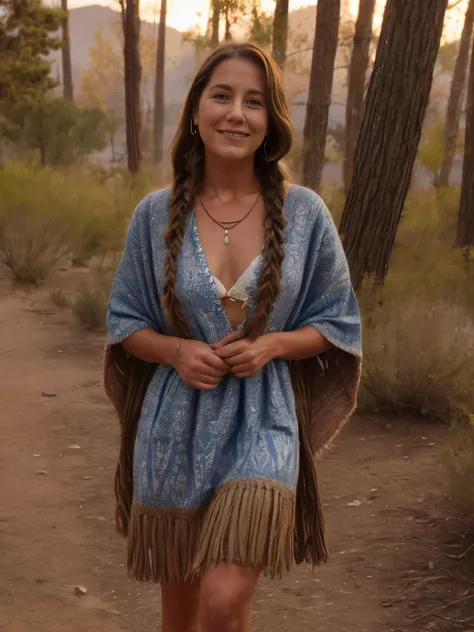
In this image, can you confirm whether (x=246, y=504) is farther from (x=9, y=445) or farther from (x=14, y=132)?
(x=14, y=132)

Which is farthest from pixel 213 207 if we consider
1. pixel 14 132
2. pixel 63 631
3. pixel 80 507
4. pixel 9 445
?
pixel 14 132

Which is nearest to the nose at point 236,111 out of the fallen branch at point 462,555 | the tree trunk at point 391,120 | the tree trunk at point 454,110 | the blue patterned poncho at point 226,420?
the blue patterned poncho at point 226,420

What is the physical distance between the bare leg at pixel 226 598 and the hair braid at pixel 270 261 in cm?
58

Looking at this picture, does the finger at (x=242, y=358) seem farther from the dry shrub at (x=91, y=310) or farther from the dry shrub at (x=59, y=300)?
the dry shrub at (x=59, y=300)

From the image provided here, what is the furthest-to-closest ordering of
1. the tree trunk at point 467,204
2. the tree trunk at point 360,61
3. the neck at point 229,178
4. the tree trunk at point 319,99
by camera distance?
the tree trunk at point 360,61 < the tree trunk at point 319,99 < the tree trunk at point 467,204 < the neck at point 229,178

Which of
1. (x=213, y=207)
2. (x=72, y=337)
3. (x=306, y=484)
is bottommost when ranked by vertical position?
(x=72, y=337)

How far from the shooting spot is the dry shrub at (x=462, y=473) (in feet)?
15.0

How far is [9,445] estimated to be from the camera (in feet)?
19.9

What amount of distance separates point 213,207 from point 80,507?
2.87 m

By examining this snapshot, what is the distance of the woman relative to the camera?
7.94 feet

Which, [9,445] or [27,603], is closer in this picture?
[27,603]

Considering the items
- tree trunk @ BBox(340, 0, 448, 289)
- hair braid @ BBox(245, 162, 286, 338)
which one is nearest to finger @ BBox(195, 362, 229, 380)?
hair braid @ BBox(245, 162, 286, 338)

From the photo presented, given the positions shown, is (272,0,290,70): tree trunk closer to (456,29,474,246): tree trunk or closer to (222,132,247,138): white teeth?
(456,29,474,246): tree trunk

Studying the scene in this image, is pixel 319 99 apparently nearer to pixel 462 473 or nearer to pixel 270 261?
pixel 462 473
